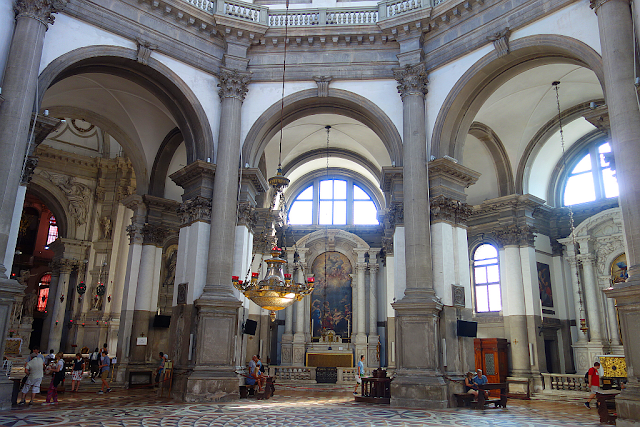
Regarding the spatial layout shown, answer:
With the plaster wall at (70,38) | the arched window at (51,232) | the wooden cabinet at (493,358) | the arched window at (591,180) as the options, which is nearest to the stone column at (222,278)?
the plaster wall at (70,38)

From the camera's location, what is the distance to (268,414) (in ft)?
34.0

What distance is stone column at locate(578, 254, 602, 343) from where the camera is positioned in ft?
58.6

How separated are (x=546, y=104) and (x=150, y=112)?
13323 mm

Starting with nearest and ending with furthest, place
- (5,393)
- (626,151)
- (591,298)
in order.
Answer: (626,151) → (5,393) → (591,298)

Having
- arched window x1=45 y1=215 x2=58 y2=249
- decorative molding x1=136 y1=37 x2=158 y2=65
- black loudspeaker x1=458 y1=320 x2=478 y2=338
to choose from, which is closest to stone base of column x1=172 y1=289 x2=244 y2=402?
black loudspeaker x1=458 y1=320 x2=478 y2=338

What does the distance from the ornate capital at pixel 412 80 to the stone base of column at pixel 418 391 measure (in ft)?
24.4

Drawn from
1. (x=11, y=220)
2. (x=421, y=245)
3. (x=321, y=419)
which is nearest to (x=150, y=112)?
(x=11, y=220)

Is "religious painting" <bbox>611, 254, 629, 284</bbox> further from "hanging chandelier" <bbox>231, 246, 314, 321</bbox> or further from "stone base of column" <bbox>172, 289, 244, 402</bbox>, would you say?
"stone base of column" <bbox>172, 289, 244, 402</bbox>

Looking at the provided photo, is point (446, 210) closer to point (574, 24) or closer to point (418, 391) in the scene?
point (418, 391)

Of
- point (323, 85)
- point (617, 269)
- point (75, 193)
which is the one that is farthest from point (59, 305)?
point (617, 269)

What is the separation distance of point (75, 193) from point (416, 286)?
17.5 m

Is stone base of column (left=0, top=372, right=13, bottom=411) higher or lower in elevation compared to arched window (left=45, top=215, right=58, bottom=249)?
lower

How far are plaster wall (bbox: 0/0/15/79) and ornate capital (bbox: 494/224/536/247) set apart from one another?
622 inches

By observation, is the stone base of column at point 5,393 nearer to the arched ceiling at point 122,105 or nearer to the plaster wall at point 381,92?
the arched ceiling at point 122,105
